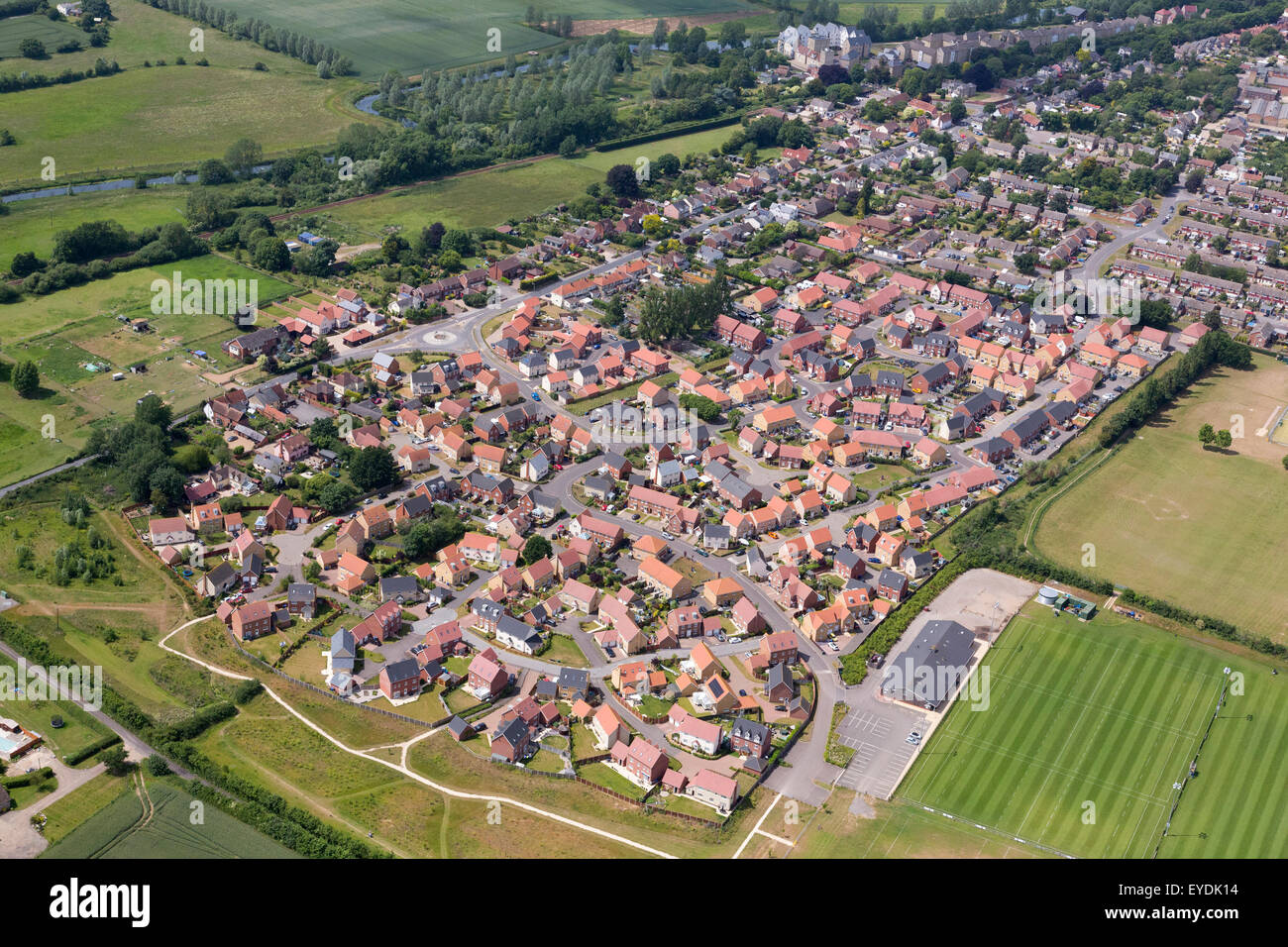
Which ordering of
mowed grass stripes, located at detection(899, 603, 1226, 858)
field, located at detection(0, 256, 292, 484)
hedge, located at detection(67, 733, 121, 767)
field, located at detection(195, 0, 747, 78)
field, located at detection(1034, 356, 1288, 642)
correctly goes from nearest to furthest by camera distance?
mowed grass stripes, located at detection(899, 603, 1226, 858) < hedge, located at detection(67, 733, 121, 767) < field, located at detection(1034, 356, 1288, 642) < field, located at detection(0, 256, 292, 484) < field, located at detection(195, 0, 747, 78)

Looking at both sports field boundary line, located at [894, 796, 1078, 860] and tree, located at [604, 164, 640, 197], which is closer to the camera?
sports field boundary line, located at [894, 796, 1078, 860]

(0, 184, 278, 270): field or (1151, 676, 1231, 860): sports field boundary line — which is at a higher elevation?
(0, 184, 278, 270): field

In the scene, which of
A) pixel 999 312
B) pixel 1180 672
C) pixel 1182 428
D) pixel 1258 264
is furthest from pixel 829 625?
pixel 1258 264

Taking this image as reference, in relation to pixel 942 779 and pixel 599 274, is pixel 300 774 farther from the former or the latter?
pixel 599 274

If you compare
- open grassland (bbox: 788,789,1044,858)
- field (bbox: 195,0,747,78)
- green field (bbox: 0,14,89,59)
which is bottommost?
open grassland (bbox: 788,789,1044,858)

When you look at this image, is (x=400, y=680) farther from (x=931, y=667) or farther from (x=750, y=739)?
(x=931, y=667)

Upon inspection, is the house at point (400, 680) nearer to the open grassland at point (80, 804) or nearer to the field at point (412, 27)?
the open grassland at point (80, 804)

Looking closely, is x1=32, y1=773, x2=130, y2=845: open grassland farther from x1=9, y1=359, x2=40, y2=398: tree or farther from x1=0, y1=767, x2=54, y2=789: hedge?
x1=9, y1=359, x2=40, y2=398: tree

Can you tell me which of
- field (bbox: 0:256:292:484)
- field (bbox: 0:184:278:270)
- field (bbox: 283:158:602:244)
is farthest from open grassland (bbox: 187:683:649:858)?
field (bbox: 0:184:278:270)
